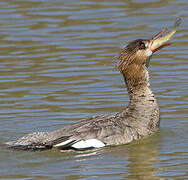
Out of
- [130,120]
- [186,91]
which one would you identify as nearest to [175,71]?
[186,91]

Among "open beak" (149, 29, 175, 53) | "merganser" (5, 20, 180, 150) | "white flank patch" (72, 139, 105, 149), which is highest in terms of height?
"open beak" (149, 29, 175, 53)

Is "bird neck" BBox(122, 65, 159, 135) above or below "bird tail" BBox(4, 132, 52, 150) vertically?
above

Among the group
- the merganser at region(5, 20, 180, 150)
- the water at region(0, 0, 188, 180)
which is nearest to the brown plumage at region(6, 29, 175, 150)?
the merganser at region(5, 20, 180, 150)

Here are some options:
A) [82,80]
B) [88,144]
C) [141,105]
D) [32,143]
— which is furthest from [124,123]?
[82,80]

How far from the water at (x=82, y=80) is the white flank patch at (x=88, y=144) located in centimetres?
11

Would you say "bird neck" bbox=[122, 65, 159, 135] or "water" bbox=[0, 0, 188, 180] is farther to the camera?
"bird neck" bbox=[122, 65, 159, 135]

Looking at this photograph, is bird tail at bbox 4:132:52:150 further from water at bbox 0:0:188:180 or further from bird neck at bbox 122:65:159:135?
bird neck at bbox 122:65:159:135

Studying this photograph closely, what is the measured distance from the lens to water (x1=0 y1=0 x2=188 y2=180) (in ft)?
35.6

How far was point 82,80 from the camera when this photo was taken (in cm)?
1502

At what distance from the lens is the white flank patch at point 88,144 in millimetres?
11352

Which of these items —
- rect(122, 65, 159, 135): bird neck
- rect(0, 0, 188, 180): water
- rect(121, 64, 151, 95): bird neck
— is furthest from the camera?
rect(121, 64, 151, 95): bird neck

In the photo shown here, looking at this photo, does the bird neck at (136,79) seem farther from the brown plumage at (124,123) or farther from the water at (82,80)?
the water at (82,80)

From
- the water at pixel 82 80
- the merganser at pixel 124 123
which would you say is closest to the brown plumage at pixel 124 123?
the merganser at pixel 124 123

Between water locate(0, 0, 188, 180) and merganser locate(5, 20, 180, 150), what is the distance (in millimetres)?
151
